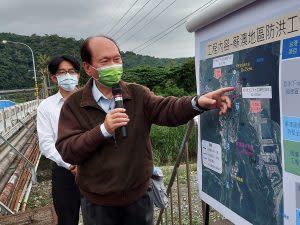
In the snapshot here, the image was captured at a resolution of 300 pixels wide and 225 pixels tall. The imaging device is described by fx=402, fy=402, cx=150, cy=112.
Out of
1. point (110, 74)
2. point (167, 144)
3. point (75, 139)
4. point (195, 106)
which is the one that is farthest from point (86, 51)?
point (167, 144)

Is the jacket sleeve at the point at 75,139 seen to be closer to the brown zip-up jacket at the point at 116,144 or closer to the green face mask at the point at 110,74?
the brown zip-up jacket at the point at 116,144

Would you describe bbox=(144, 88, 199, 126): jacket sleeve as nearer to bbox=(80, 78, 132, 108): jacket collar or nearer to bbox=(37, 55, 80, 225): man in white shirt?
bbox=(80, 78, 132, 108): jacket collar

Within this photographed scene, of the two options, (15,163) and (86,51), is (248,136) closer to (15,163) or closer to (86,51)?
(86,51)

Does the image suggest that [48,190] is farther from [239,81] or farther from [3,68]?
[3,68]

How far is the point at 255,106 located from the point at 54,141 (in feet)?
7.24

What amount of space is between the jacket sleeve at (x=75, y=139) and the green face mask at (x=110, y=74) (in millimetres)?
274

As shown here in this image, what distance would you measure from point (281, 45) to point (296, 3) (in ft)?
0.52

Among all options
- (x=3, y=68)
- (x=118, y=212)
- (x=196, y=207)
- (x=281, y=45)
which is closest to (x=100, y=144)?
(x=118, y=212)

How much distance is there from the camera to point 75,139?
219cm

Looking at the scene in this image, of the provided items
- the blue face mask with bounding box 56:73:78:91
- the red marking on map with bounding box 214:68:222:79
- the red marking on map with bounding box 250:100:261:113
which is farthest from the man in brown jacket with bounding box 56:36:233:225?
the blue face mask with bounding box 56:73:78:91

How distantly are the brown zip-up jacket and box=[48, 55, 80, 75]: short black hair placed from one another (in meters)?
1.33

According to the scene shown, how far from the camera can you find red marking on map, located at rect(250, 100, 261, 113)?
1578mm

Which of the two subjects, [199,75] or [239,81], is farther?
[199,75]

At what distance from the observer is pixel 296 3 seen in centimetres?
133
